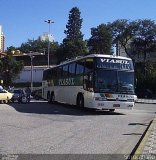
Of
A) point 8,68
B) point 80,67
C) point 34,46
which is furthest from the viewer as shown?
point 34,46

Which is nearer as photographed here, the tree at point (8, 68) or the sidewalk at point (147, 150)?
the sidewalk at point (147, 150)

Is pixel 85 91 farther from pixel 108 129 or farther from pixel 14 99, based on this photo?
pixel 14 99

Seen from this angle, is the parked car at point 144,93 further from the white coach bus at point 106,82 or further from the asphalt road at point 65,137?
the asphalt road at point 65,137

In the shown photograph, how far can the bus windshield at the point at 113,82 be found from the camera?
78.0ft

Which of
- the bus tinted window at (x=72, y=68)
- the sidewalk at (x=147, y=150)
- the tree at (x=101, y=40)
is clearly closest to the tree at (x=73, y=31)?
the tree at (x=101, y=40)

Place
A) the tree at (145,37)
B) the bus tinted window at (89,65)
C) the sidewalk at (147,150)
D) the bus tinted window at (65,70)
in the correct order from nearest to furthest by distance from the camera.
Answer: the sidewalk at (147,150) → the bus tinted window at (89,65) → the bus tinted window at (65,70) → the tree at (145,37)

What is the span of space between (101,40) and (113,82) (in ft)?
204

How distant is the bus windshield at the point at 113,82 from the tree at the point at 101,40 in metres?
60.0

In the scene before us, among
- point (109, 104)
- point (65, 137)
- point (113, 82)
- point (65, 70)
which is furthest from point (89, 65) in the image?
point (65, 137)

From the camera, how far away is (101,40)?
85375mm

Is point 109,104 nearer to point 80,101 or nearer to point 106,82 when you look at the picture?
point 106,82

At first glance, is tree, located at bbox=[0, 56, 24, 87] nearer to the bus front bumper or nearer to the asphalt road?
the bus front bumper

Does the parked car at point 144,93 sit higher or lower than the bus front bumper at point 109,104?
lower

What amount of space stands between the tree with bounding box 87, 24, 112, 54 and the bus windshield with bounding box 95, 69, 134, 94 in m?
60.0
